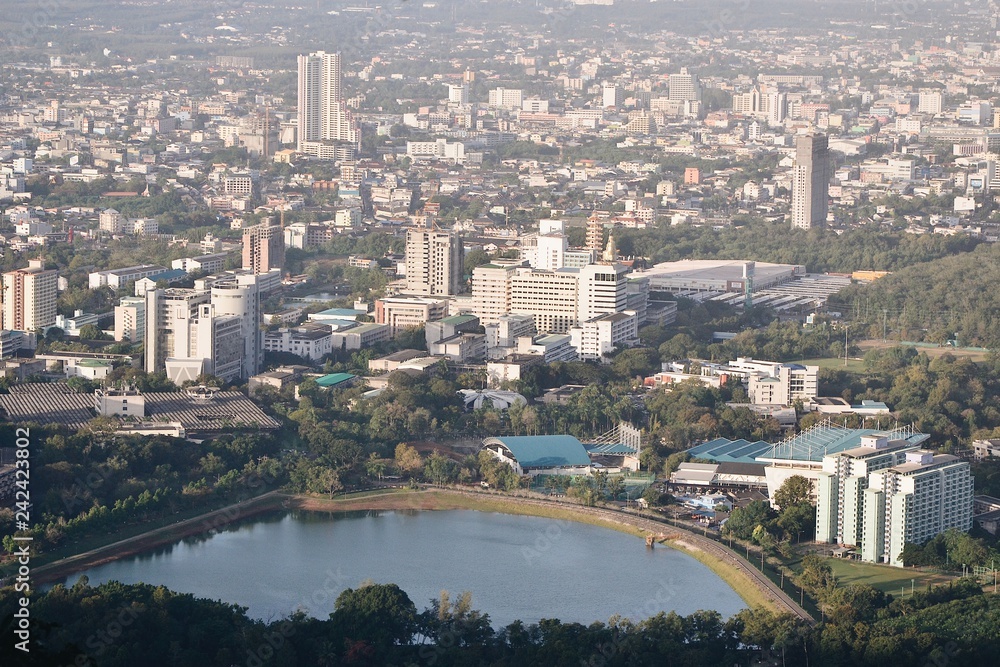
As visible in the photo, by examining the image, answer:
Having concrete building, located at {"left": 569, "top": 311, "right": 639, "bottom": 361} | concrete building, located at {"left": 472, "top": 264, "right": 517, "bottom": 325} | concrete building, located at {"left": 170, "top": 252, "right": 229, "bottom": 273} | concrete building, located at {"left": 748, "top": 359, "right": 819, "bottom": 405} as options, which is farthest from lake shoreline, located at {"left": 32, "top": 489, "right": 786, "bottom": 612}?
concrete building, located at {"left": 170, "top": 252, "right": 229, "bottom": 273}

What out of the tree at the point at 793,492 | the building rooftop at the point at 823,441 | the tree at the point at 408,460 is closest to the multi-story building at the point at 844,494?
the tree at the point at 793,492

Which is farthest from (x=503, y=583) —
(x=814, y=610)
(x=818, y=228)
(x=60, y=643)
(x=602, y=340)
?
(x=818, y=228)

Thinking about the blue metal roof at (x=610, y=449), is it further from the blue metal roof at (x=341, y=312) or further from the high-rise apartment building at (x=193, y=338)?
the blue metal roof at (x=341, y=312)

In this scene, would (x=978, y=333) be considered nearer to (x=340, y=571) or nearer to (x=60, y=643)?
(x=340, y=571)

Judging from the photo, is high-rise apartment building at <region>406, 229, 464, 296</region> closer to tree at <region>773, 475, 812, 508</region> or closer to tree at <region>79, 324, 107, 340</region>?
tree at <region>79, 324, 107, 340</region>

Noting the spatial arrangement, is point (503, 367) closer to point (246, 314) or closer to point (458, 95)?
point (246, 314)

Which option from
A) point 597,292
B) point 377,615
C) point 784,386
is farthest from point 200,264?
point 377,615
